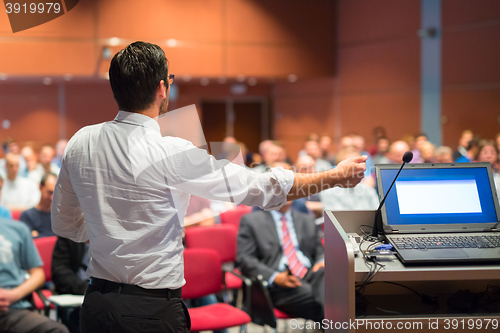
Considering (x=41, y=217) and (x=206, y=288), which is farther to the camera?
(x=41, y=217)

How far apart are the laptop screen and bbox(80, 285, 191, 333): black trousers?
0.95m

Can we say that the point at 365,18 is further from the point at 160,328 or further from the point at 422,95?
the point at 160,328

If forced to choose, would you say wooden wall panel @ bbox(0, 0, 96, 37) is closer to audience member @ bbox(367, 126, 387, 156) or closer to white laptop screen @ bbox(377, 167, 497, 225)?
white laptop screen @ bbox(377, 167, 497, 225)

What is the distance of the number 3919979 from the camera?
2936mm

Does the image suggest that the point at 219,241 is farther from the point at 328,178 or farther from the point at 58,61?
the point at 58,61

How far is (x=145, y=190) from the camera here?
1.46 metres

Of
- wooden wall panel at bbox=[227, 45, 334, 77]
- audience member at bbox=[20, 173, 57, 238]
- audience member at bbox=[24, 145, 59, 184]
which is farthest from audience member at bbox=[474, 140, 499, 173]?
audience member at bbox=[24, 145, 59, 184]

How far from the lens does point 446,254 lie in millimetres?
1657

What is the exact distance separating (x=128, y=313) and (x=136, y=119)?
0.60 metres

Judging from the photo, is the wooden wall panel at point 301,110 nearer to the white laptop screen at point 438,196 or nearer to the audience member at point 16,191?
the audience member at point 16,191

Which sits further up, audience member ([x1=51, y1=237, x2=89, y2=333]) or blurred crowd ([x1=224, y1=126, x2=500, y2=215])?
blurred crowd ([x1=224, y1=126, x2=500, y2=215])

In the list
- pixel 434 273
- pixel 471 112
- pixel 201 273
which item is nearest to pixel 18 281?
pixel 201 273

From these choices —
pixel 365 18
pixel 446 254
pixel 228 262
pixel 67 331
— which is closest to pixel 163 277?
pixel 446 254

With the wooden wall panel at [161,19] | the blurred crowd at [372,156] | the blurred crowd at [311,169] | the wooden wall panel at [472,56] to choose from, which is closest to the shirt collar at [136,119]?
the blurred crowd at [372,156]
